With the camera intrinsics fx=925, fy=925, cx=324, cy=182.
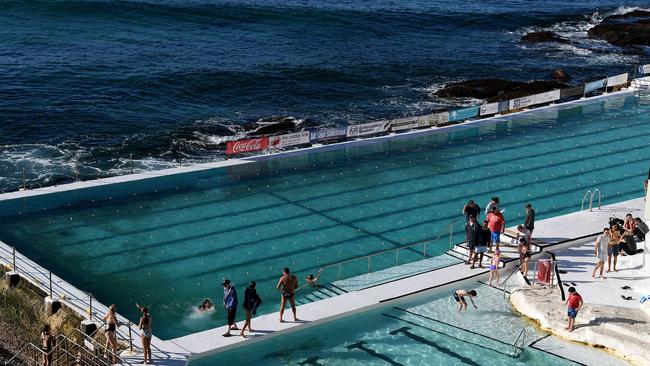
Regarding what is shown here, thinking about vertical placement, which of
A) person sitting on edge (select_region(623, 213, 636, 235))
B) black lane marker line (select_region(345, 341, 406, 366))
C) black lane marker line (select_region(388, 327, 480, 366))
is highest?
person sitting on edge (select_region(623, 213, 636, 235))

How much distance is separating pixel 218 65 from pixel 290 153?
86.3 feet

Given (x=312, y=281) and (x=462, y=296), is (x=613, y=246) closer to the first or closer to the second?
(x=462, y=296)

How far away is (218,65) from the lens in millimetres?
58000

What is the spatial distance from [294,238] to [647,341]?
397 inches

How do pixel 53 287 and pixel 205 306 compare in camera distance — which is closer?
pixel 205 306

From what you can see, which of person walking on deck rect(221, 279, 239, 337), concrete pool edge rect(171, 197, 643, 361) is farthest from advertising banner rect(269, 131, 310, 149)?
person walking on deck rect(221, 279, 239, 337)

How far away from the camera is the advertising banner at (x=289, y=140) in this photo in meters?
33.1

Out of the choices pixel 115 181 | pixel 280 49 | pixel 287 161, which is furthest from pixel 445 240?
pixel 280 49

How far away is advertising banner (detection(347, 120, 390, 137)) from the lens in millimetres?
35344

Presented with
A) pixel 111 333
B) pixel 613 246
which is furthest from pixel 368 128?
pixel 111 333

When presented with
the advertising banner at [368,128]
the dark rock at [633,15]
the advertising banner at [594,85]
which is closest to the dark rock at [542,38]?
the dark rock at [633,15]

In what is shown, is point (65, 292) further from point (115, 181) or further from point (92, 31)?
point (92, 31)

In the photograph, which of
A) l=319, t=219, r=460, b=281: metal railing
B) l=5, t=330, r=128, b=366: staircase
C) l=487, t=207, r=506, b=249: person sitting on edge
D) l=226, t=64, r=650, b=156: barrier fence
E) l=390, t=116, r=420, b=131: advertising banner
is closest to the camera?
l=5, t=330, r=128, b=366: staircase

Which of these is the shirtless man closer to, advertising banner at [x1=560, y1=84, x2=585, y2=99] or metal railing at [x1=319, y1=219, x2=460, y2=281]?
metal railing at [x1=319, y1=219, x2=460, y2=281]
